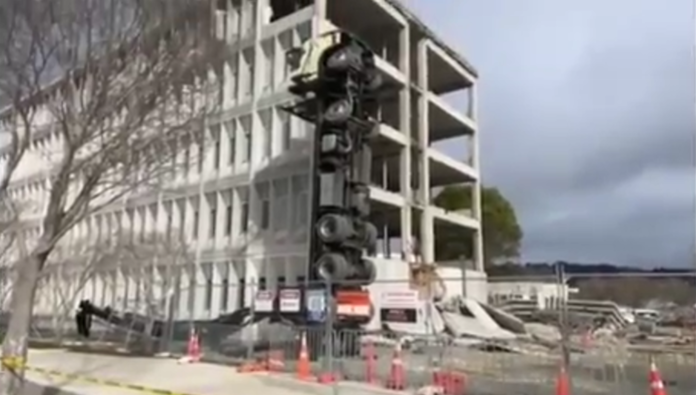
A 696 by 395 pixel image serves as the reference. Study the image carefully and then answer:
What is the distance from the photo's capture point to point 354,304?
1833 cm

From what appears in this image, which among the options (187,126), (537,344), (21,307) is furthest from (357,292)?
(21,307)

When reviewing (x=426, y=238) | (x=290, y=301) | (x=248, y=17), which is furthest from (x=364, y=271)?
(x=248, y=17)

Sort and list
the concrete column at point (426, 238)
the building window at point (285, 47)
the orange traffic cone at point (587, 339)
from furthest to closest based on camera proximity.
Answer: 1. the concrete column at point (426, 238)
2. the building window at point (285, 47)
3. the orange traffic cone at point (587, 339)

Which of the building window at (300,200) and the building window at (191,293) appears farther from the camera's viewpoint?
the building window at (300,200)

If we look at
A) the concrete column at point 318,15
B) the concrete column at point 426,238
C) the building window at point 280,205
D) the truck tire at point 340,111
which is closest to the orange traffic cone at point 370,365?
the truck tire at point 340,111

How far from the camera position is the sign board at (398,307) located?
1716 cm

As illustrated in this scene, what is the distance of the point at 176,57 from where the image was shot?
9836mm

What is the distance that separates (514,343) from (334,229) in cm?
977

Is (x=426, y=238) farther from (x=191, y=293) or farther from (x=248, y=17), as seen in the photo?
(x=248, y=17)

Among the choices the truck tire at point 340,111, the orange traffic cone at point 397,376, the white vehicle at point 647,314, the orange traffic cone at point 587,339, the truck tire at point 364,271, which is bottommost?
the orange traffic cone at point 397,376

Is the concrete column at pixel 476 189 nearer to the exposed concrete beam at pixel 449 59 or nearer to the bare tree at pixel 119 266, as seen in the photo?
the exposed concrete beam at pixel 449 59

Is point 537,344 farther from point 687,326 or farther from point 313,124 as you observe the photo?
point 313,124

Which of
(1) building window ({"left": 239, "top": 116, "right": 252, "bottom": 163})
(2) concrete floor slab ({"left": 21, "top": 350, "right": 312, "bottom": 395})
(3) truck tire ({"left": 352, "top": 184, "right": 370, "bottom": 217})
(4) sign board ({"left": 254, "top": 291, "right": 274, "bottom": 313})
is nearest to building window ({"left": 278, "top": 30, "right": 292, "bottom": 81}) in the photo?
(1) building window ({"left": 239, "top": 116, "right": 252, "bottom": 163})

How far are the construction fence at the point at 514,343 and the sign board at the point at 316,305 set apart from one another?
1.93ft
